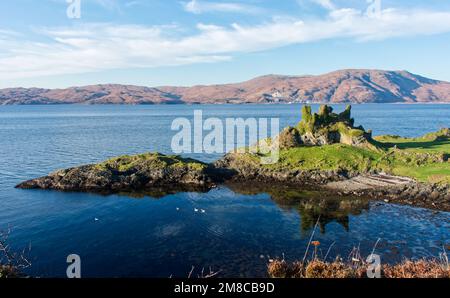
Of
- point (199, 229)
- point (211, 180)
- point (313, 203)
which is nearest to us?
point (199, 229)

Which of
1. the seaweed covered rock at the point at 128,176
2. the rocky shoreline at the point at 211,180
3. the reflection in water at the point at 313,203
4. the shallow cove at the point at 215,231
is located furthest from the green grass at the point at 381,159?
the seaweed covered rock at the point at 128,176

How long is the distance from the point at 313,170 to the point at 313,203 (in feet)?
41.3

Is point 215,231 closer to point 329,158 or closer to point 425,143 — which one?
point 329,158

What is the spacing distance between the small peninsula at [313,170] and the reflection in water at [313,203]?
240 cm

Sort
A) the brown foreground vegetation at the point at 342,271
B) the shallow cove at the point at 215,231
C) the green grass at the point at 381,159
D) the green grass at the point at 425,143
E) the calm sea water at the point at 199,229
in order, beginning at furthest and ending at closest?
the green grass at the point at 425,143
the green grass at the point at 381,159
the calm sea water at the point at 199,229
the shallow cove at the point at 215,231
the brown foreground vegetation at the point at 342,271

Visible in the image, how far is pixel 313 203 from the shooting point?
47.0m

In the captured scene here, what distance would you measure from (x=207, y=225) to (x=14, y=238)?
18685mm

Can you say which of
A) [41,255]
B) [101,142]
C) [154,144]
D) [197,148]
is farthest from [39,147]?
[41,255]

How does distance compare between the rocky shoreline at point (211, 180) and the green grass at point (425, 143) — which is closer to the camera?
the rocky shoreline at point (211, 180)

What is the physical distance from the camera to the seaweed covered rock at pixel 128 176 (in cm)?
5603

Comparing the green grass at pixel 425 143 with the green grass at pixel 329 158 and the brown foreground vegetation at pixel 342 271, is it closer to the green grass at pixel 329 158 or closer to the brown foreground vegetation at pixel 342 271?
the green grass at pixel 329 158

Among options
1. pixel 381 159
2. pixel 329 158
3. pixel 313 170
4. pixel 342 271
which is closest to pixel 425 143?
pixel 381 159
